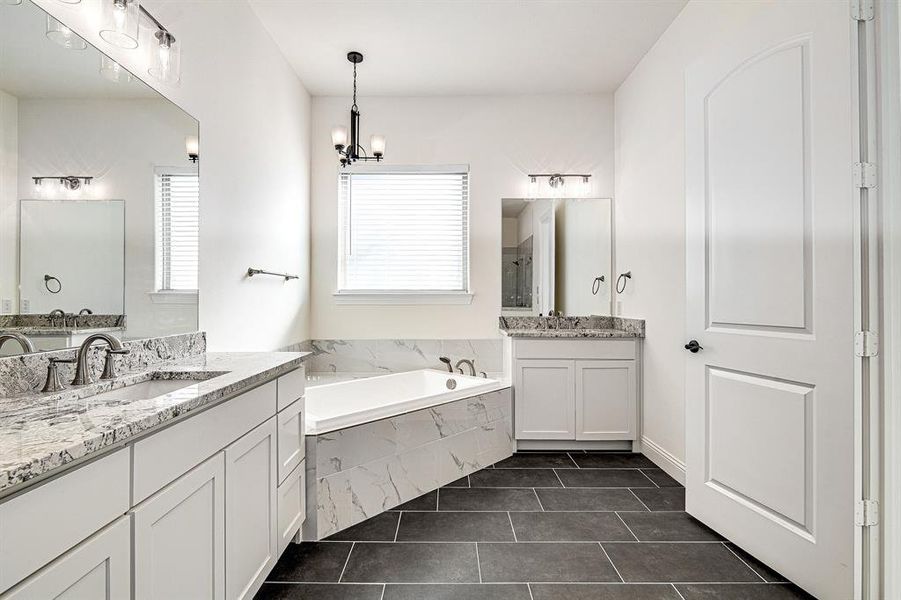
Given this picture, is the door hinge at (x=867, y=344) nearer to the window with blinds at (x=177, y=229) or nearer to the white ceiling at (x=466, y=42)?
the white ceiling at (x=466, y=42)

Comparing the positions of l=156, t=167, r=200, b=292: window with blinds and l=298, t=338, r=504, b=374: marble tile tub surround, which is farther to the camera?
l=298, t=338, r=504, b=374: marble tile tub surround

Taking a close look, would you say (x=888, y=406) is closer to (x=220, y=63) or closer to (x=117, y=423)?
(x=117, y=423)

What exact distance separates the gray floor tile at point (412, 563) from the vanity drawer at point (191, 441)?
2.56 ft

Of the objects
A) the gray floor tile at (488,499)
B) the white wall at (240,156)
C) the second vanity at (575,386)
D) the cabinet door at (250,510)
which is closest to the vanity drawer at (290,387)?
the cabinet door at (250,510)

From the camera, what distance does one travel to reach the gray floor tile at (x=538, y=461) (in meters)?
2.95

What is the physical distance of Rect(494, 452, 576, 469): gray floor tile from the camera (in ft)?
9.68

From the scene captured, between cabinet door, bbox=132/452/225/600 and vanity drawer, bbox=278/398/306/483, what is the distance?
443 millimetres

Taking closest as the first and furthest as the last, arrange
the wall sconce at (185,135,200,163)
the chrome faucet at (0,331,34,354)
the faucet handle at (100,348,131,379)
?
the chrome faucet at (0,331,34,354)
the faucet handle at (100,348,131,379)
the wall sconce at (185,135,200,163)

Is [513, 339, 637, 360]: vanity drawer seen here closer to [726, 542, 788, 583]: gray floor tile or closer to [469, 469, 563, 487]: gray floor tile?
[469, 469, 563, 487]: gray floor tile

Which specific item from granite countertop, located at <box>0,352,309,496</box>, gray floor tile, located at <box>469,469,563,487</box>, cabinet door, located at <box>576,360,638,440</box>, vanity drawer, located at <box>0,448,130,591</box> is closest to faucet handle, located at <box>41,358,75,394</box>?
granite countertop, located at <box>0,352,309,496</box>

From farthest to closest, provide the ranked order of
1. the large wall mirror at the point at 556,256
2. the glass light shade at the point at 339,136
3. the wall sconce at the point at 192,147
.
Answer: the large wall mirror at the point at 556,256
the glass light shade at the point at 339,136
the wall sconce at the point at 192,147

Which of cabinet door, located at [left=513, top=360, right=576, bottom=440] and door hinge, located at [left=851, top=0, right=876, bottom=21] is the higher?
door hinge, located at [left=851, top=0, right=876, bottom=21]

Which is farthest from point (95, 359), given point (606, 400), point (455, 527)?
point (606, 400)

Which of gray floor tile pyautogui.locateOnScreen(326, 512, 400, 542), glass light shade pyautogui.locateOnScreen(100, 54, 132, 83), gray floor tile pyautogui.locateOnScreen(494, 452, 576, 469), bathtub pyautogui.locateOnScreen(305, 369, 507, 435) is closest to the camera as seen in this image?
glass light shade pyautogui.locateOnScreen(100, 54, 132, 83)
